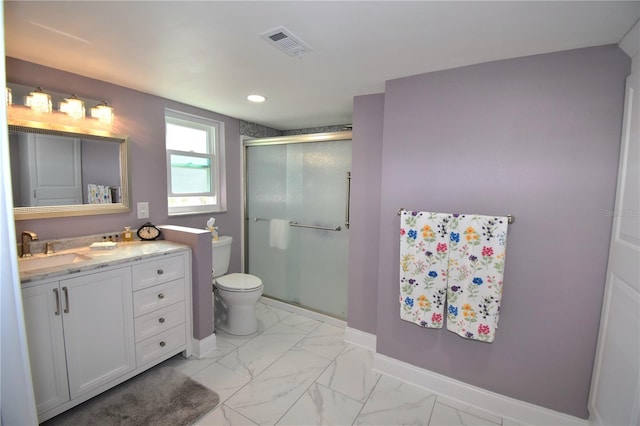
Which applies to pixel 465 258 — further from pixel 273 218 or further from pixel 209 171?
pixel 209 171

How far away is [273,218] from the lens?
127 inches

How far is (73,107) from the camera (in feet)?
6.27

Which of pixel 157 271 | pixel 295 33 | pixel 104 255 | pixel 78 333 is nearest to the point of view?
pixel 295 33

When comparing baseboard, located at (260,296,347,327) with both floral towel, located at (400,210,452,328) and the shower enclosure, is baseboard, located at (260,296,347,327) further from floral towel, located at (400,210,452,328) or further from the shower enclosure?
floral towel, located at (400,210,452,328)

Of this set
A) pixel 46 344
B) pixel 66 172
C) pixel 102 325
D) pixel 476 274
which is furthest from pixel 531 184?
pixel 66 172

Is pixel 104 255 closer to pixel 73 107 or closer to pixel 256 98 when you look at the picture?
pixel 73 107

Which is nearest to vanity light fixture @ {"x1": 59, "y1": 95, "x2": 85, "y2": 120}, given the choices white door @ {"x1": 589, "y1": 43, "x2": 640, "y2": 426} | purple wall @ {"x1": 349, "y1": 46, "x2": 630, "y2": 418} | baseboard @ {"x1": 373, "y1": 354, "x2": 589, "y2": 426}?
purple wall @ {"x1": 349, "y1": 46, "x2": 630, "y2": 418}

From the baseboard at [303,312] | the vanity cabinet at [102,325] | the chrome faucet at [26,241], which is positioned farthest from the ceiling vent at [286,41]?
the baseboard at [303,312]

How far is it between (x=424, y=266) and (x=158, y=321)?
184cm

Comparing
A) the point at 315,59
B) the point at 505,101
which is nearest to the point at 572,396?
the point at 505,101

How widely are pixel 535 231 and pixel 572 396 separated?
0.92 m

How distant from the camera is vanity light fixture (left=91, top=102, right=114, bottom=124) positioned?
6.69ft

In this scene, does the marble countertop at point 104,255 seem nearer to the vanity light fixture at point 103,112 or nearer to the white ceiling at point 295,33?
the vanity light fixture at point 103,112

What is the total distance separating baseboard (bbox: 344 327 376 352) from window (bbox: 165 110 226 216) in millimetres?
1848
